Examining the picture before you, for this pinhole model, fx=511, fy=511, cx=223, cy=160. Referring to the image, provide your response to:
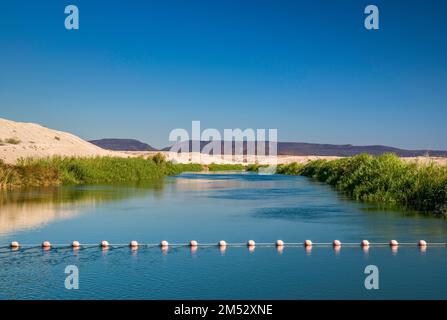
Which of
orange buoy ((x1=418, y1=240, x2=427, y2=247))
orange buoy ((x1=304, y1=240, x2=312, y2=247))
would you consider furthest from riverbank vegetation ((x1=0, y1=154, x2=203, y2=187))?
orange buoy ((x1=418, y1=240, x2=427, y2=247))

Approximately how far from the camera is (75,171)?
36094mm

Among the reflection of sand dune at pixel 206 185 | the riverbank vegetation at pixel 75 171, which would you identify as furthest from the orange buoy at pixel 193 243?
the reflection of sand dune at pixel 206 185

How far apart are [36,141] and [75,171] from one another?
29575 millimetres

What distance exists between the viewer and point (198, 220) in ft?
59.1

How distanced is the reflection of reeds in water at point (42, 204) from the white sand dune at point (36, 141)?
18356 millimetres

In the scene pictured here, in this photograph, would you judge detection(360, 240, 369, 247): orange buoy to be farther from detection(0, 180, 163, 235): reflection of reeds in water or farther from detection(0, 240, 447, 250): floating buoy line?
detection(0, 180, 163, 235): reflection of reeds in water

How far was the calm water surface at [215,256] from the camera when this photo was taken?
362 inches

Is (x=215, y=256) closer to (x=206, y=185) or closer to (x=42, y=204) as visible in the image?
(x=42, y=204)

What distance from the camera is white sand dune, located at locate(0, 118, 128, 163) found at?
47.3m

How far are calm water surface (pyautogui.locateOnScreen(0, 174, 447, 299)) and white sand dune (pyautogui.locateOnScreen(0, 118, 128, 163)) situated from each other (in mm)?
27512

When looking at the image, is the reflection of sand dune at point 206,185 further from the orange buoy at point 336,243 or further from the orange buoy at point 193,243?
the orange buoy at point 336,243

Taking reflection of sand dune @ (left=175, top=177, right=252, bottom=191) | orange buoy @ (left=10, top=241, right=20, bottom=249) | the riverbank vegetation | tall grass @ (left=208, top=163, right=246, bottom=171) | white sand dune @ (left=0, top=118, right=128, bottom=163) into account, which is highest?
white sand dune @ (left=0, top=118, right=128, bottom=163)
